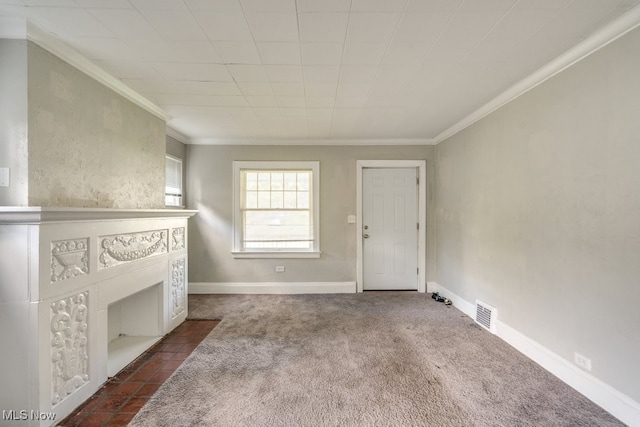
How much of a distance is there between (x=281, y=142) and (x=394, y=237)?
7.80ft

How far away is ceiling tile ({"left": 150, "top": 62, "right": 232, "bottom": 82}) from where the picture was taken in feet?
7.00

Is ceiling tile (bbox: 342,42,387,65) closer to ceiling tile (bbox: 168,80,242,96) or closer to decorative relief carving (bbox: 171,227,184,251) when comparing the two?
ceiling tile (bbox: 168,80,242,96)

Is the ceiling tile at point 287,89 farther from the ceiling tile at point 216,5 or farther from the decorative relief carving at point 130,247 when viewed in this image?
the decorative relief carving at point 130,247

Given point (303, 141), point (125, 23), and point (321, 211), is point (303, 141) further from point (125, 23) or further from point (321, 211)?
point (125, 23)

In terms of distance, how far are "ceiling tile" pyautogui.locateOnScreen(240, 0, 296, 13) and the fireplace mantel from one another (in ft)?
5.28

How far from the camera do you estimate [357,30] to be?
67.2 inches

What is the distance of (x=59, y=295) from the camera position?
170 centimetres

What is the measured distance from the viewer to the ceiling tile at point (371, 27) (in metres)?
1.58

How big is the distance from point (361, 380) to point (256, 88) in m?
2.67

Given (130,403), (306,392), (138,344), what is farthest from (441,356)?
(138,344)

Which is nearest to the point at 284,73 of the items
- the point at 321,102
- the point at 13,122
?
the point at 321,102

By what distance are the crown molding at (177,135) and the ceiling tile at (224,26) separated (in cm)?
242

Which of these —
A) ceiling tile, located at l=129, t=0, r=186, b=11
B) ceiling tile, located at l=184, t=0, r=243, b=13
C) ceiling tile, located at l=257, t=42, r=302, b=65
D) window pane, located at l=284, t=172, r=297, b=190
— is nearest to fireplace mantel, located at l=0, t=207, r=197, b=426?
ceiling tile, located at l=129, t=0, r=186, b=11

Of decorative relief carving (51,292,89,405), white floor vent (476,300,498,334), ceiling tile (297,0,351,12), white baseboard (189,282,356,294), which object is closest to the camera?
ceiling tile (297,0,351,12)
